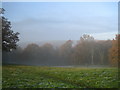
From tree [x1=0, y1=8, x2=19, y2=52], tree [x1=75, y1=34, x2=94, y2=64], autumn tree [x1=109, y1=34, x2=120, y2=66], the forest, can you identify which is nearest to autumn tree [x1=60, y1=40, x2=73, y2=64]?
the forest

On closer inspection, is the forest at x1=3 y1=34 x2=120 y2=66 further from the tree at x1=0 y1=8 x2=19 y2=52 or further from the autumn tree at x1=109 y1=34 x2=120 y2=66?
the tree at x1=0 y1=8 x2=19 y2=52

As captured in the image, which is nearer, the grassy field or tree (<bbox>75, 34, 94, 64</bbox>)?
the grassy field

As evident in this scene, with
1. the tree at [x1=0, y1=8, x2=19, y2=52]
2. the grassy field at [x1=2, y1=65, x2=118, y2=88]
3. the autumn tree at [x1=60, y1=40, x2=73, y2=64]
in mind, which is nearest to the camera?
the grassy field at [x1=2, y1=65, x2=118, y2=88]

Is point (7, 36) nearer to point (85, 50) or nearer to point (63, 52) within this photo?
point (63, 52)

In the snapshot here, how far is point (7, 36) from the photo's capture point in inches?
152

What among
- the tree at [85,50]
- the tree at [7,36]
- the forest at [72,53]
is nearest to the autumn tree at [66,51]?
the forest at [72,53]

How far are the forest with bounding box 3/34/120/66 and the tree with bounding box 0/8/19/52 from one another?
0.13 m

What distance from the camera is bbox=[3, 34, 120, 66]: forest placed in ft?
12.7

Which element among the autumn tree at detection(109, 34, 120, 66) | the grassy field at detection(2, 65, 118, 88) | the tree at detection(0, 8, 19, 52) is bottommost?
the grassy field at detection(2, 65, 118, 88)

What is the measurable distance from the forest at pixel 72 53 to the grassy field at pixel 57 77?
12 cm

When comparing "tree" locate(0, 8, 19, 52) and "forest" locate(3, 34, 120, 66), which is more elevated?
"tree" locate(0, 8, 19, 52)

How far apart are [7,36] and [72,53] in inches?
52.1

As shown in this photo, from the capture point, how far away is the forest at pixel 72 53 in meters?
3.88

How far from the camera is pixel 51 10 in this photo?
3.96 metres
